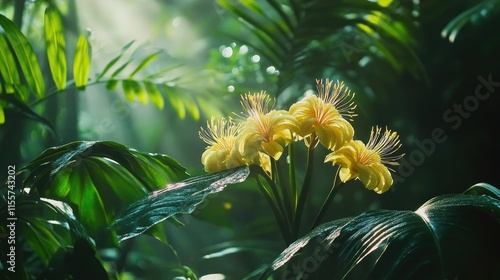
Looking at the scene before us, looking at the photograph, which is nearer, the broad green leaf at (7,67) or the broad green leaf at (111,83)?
the broad green leaf at (7,67)

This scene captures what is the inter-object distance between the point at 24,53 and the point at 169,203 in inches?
23.9

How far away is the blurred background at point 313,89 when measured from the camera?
1.48 m

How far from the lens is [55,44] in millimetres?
1175

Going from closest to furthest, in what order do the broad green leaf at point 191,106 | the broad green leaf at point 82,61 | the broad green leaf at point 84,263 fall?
1. the broad green leaf at point 84,263
2. the broad green leaf at point 82,61
3. the broad green leaf at point 191,106

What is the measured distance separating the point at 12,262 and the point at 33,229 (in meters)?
0.13

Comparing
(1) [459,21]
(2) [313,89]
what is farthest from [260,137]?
(2) [313,89]

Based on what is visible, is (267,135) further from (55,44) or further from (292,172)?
(55,44)

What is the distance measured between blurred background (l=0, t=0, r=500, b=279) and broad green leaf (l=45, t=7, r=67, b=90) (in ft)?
0.71

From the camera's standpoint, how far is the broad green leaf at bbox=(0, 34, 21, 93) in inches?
42.5

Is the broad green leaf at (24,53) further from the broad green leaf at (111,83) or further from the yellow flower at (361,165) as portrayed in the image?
the yellow flower at (361,165)

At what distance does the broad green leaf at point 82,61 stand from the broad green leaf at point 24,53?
0.28 feet

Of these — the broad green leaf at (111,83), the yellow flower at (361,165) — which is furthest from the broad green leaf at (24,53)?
the yellow flower at (361,165)

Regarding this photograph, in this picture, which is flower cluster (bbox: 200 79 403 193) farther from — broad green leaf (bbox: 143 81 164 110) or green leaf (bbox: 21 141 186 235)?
broad green leaf (bbox: 143 81 164 110)

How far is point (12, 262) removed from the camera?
36.6 inches
